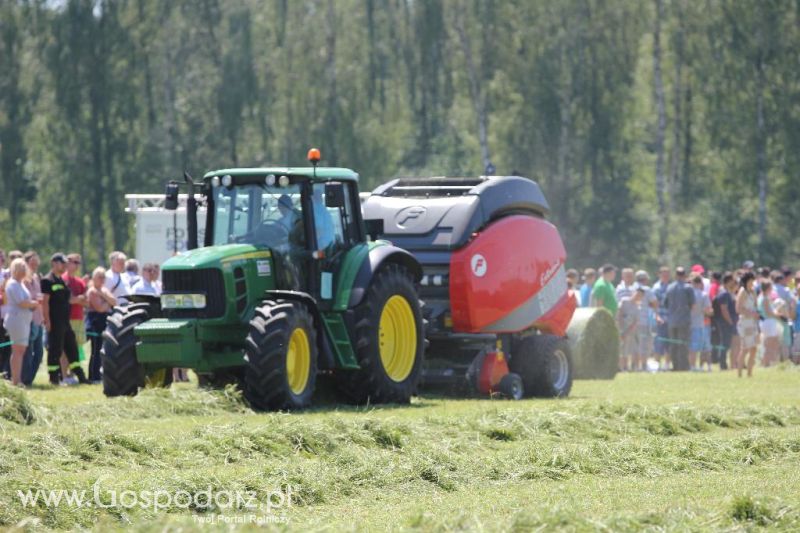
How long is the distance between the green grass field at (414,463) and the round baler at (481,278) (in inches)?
85.1

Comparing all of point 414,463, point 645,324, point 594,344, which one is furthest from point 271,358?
point 645,324

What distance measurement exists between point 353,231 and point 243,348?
77.6 inches

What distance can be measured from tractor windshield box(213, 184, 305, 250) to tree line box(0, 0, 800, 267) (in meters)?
34.8

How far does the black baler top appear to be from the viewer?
18.9m

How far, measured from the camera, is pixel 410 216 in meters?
19.2

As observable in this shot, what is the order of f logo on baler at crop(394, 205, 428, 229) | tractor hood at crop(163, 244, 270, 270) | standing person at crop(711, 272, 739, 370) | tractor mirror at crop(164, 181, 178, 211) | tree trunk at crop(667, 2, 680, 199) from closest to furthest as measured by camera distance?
1. tractor hood at crop(163, 244, 270, 270)
2. tractor mirror at crop(164, 181, 178, 211)
3. f logo on baler at crop(394, 205, 428, 229)
4. standing person at crop(711, 272, 739, 370)
5. tree trunk at crop(667, 2, 680, 199)

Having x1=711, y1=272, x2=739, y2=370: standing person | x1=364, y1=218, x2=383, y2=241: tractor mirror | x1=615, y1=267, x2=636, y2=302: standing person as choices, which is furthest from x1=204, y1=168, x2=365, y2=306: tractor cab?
x1=615, y1=267, x2=636, y2=302: standing person

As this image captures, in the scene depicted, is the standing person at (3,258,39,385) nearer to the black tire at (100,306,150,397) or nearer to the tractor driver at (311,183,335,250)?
the black tire at (100,306,150,397)

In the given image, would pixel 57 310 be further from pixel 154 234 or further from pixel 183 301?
pixel 154 234

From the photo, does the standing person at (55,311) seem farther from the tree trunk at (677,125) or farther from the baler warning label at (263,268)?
the tree trunk at (677,125)

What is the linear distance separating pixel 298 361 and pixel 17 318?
4.64 metres

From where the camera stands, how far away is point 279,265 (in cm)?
1670

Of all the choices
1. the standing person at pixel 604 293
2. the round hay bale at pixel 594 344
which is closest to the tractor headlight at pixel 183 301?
the round hay bale at pixel 594 344

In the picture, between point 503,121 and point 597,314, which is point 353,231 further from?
point 503,121
